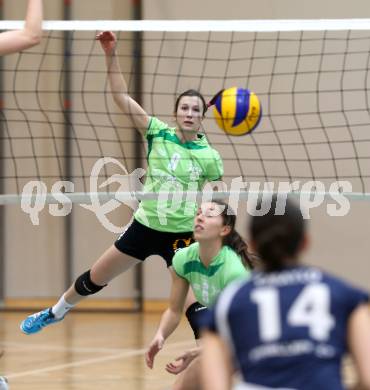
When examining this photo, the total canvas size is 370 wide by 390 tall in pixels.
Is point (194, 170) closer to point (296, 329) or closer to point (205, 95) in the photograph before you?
point (296, 329)

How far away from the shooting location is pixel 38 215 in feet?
35.2

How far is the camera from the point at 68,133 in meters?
10.2

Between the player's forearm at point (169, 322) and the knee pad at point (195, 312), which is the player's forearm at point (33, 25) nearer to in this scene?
the player's forearm at point (169, 322)

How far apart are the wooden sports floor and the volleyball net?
1319mm

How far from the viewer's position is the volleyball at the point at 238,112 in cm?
602

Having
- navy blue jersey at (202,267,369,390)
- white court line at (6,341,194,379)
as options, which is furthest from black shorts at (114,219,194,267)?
navy blue jersey at (202,267,369,390)

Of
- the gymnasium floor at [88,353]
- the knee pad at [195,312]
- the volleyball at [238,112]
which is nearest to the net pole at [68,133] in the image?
the gymnasium floor at [88,353]

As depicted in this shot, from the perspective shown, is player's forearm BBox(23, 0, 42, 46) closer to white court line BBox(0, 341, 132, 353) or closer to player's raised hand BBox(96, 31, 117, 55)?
player's raised hand BBox(96, 31, 117, 55)

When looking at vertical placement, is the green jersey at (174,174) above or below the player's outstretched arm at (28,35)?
below

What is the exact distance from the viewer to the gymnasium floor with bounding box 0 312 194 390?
6.66 meters

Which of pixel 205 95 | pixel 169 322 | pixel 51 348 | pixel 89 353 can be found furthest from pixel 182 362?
pixel 205 95

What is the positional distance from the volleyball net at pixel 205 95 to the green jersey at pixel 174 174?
306cm

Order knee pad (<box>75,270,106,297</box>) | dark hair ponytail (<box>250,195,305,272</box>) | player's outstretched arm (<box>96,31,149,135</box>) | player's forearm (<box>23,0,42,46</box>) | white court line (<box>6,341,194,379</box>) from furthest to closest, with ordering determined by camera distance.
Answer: white court line (<box>6,341,194,379</box>)
knee pad (<box>75,270,106,297</box>)
player's outstretched arm (<box>96,31,149,135</box>)
player's forearm (<box>23,0,42,46</box>)
dark hair ponytail (<box>250,195,305,272</box>)

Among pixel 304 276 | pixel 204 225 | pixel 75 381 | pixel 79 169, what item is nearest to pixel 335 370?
pixel 304 276
